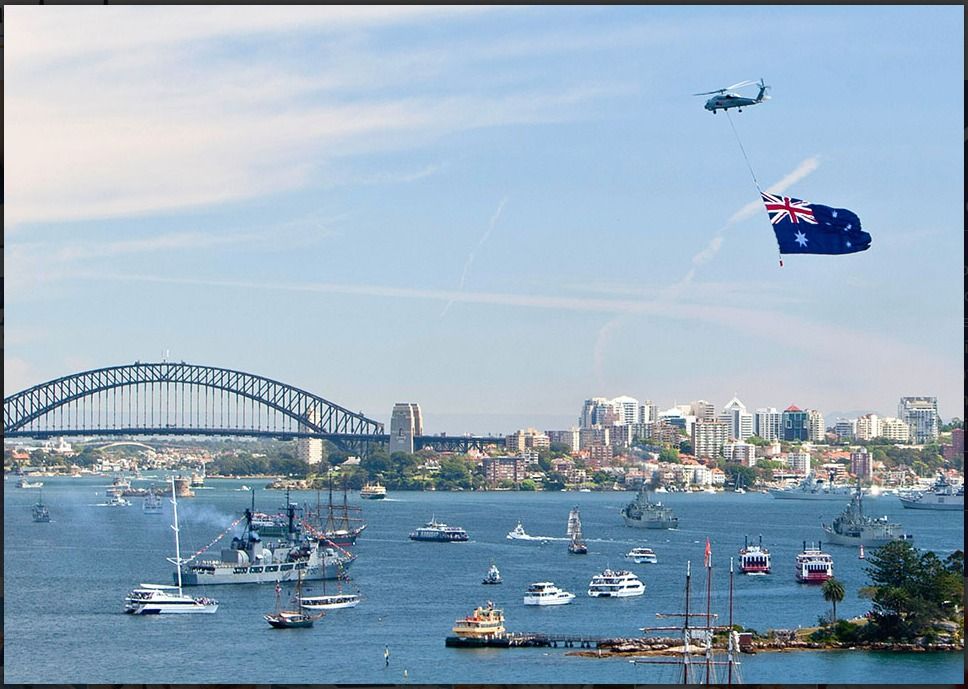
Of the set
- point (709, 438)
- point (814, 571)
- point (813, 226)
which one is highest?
point (813, 226)

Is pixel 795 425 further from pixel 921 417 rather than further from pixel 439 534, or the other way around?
pixel 439 534

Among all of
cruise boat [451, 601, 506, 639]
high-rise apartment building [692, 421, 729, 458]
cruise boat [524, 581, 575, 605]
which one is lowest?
cruise boat [524, 581, 575, 605]

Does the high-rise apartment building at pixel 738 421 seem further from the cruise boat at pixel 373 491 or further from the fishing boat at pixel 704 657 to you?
the fishing boat at pixel 704 657

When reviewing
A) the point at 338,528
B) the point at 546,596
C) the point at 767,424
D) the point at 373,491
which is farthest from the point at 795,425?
the point at 546,596

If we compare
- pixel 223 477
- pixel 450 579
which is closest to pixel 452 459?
pixel 223 477

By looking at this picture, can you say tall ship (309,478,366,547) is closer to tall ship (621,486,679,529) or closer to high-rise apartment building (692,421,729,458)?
tall ship (621,486,679,529)

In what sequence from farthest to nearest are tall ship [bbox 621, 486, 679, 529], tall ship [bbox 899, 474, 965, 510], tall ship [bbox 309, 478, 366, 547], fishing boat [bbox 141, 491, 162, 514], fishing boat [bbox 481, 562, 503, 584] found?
tall ship [bbox 899, 474, 965, 510] → fishing boat [bbox 141, 491, 162, 514] → tall ship [bbox 621, 486, 679, 529] → tall ship [bbox 309, 478, 366, 547] → fishing boat [bbox 481, 562, 503, 584]

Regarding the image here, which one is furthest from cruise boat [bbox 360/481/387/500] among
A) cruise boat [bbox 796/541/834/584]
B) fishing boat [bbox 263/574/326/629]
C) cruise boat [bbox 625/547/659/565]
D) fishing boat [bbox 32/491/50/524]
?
fishing boat [bbox 263/574/326/629]
